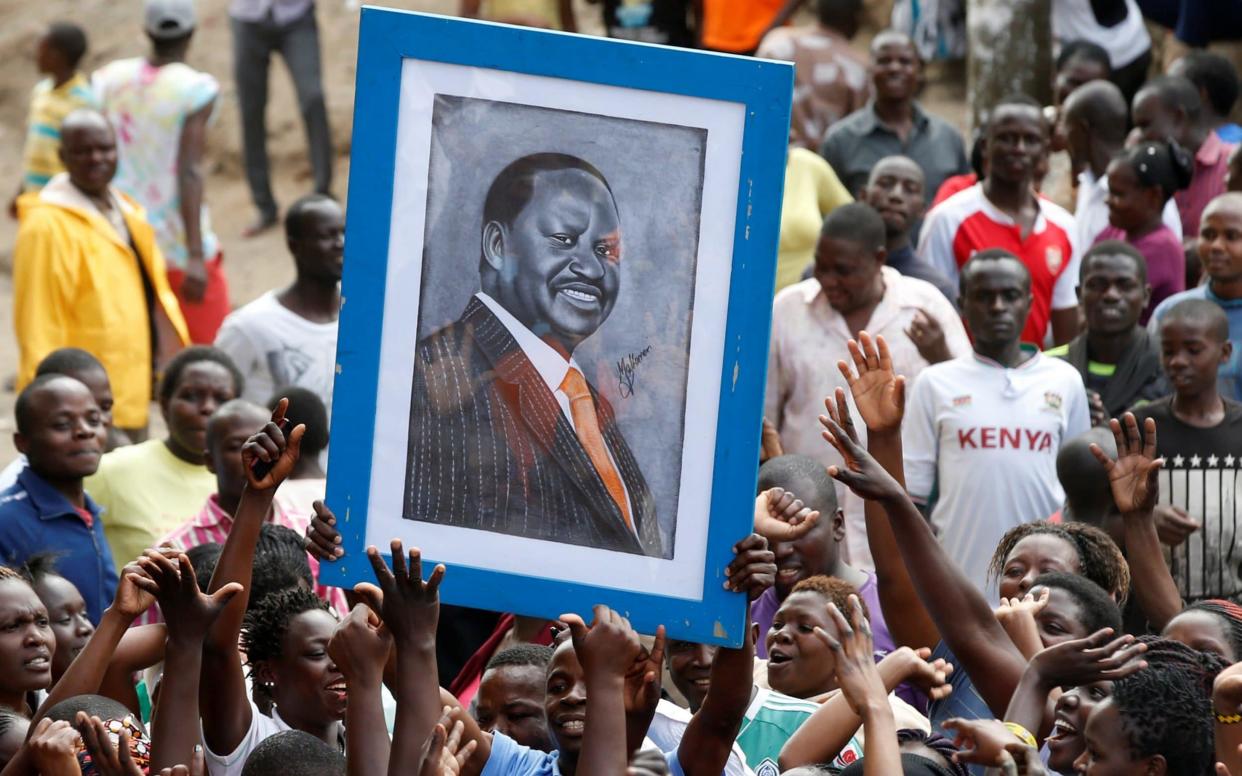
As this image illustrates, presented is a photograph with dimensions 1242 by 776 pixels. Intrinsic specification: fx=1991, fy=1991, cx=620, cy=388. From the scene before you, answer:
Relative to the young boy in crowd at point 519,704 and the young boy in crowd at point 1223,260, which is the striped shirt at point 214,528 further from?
the young boy in crowd at point 1223,260

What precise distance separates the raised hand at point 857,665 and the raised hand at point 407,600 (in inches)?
29.4

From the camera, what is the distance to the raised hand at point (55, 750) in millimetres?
3795

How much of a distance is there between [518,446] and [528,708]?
0.94 meters

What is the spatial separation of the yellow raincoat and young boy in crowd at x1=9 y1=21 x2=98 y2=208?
1.93 meters

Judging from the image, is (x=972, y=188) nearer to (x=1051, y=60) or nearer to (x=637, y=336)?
(x=1051, y=60)

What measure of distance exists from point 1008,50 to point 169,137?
4710 mm

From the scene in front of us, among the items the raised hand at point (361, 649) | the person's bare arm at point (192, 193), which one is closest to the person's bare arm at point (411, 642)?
the raised hand at point (361, 649)

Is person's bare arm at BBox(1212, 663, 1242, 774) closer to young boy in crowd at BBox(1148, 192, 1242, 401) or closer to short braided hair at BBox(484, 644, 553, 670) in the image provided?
short braided hair at BBox(484, 644, 553, 670)

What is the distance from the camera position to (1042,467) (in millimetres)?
6711

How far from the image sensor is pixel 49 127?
35.4 ft

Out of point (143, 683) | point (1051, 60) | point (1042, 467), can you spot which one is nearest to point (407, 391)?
→ point (143, 683)

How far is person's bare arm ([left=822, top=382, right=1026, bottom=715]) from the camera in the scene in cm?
445

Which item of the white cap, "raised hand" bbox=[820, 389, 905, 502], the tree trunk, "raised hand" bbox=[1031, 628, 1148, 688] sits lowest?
"raised hand" bbox=[1031, 628, 1148, 688]

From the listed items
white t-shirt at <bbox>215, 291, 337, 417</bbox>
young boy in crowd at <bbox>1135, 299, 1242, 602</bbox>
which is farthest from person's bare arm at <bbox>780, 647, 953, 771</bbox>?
white t-shirt at <bbox>215, 291, 337, 417</bbox>
